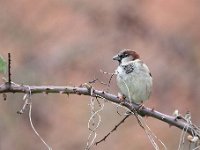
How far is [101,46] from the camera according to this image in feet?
29.0

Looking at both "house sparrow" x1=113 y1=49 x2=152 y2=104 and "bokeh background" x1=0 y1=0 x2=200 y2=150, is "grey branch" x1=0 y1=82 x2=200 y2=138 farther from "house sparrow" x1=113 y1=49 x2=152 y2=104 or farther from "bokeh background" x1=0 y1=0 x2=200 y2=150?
"bokeh background" x1=0 y1=0 x2=200 y2=150

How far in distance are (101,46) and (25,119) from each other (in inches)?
50.7

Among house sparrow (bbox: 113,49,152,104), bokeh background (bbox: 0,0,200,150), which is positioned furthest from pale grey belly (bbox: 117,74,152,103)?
bokeh background (bbox: 0,0,200,150)

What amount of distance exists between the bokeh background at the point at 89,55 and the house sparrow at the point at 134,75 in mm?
3471

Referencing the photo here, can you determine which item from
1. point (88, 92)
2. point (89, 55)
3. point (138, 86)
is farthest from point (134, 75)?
point (89, 55)

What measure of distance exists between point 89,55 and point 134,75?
479 centimetres

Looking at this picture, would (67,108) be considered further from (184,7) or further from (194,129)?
(194,129)

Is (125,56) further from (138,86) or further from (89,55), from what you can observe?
(89,55)

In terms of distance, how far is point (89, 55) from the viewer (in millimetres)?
8789

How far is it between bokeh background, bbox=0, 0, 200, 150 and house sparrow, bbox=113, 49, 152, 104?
347 centimetres

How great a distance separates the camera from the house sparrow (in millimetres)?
3957

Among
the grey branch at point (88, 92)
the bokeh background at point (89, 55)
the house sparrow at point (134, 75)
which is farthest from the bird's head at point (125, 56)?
the bokeh background at point (89, 55)

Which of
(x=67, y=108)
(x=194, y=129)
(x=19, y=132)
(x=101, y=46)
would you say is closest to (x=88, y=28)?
(x=101, y=46)

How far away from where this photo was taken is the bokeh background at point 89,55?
8000 millimetres
